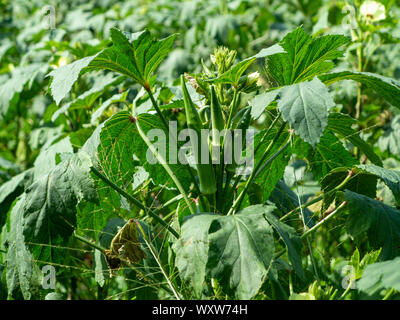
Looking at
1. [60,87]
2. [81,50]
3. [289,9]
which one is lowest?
[60,87]

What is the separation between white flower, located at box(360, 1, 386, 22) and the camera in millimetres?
2223

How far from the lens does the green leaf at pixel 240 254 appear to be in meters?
0.98

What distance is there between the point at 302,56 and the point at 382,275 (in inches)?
21.7

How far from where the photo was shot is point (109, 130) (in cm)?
138

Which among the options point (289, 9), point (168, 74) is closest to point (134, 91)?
point (168, 74)

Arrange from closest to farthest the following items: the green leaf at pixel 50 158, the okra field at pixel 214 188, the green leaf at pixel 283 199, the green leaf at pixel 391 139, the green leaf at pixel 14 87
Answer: the okra field at pixel 214 188, the green leaf at pixel 283 199, the green leaf at pixel 50 158, the green leaf at pixel 391 139, the green leaf at pixel 14 87

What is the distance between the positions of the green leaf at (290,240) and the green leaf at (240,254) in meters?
0.02

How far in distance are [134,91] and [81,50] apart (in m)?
0.34

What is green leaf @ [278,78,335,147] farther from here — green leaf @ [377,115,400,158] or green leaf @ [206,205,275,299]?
green leaf @ [377,115,400,158]

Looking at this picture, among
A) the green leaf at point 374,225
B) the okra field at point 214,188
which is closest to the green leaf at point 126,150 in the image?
the okra field at point 214,188

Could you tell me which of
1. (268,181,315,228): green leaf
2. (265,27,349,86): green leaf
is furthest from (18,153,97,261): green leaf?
(268,181,315,228): green leaf

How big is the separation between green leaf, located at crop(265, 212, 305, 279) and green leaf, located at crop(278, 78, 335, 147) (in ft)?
0.62

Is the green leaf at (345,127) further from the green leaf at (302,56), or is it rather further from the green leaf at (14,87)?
the green leaf at (14,87)
